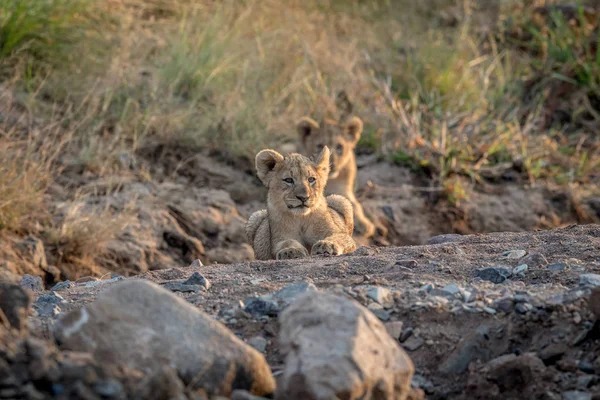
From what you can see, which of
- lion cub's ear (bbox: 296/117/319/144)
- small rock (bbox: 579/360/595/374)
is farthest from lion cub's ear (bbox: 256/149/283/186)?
small rock (bbox: 579/360/595/374)

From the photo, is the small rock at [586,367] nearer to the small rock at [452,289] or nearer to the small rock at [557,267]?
the small rock at [452,289]

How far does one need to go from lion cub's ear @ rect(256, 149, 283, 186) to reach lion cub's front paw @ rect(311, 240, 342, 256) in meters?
0.73

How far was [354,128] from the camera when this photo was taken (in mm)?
10727

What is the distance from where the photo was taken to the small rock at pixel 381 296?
452 centimetres

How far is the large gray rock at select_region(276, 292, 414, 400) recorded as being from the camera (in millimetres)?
3297

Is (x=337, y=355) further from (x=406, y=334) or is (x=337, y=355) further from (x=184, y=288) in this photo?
(x=184, y=288)

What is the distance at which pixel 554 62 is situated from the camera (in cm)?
1302

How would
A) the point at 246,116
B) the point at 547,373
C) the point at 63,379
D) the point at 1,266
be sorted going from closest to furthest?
the point at 63,379
the point at 547,373
the point at 1,266
the point at 246,116

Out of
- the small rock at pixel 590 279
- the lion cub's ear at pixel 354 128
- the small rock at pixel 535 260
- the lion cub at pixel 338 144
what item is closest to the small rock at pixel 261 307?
the small rock at pixel 590 279

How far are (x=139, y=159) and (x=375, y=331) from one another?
6.83 metres

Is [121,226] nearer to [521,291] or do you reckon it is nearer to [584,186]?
[521,291]

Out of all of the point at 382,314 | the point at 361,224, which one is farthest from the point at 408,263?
the point at 361,224

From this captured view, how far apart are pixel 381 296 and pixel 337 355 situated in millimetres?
1211

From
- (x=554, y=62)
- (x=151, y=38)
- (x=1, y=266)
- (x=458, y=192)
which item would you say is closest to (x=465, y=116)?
(x=458, y=192)
